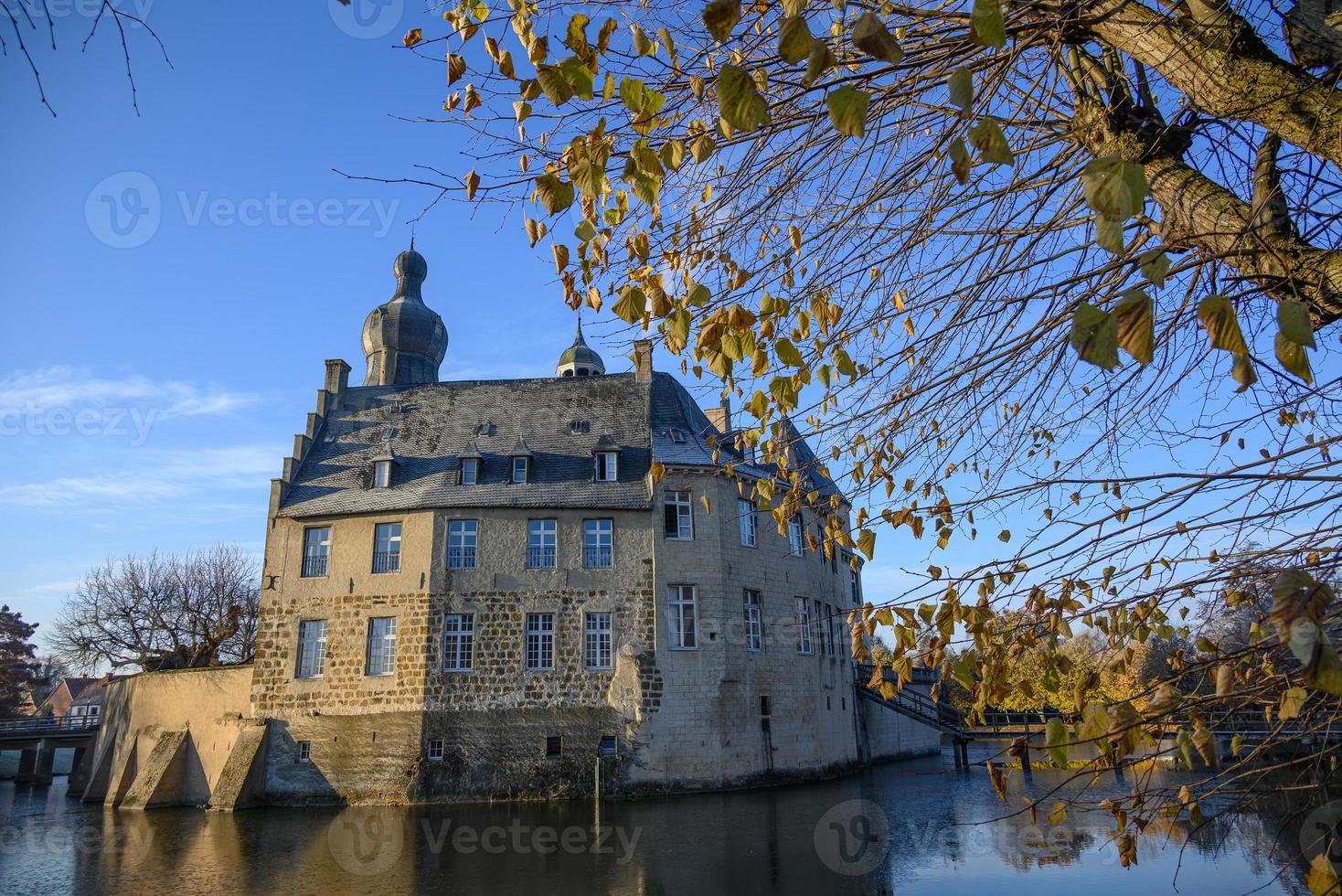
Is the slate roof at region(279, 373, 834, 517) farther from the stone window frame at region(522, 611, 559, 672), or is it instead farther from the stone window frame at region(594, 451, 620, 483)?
the stone window frame at region(522, 611, 559, 672)

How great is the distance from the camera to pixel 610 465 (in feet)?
74.9

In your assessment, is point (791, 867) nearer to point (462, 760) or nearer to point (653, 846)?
point (653, 846)

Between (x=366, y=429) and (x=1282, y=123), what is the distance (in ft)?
79.8

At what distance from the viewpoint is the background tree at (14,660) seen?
50.9m

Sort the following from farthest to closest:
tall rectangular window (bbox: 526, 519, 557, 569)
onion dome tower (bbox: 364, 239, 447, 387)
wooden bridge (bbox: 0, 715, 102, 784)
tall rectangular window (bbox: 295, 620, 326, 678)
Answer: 1. wooden bridge (bbox: 0, 715, 102, 784)
2. onion dome tower (bbox: 364, 239, 447, 387)
3. tall rectangular window (bbox: 295, 620, 326, 678)
4. tall rectangular window (bbox: 526, 519, 557, 569)

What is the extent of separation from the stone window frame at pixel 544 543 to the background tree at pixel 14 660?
4645 centimetres

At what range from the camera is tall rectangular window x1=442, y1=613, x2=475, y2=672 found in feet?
70.1

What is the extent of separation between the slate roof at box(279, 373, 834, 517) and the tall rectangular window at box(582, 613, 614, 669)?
2792mm

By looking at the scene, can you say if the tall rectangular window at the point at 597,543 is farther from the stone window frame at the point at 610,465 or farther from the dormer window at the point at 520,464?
the dormer window at the point at 520,464

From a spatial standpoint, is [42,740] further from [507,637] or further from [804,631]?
[804,631]

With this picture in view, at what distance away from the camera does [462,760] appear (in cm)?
2045

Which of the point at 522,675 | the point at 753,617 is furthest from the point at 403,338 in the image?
the point at 753,617

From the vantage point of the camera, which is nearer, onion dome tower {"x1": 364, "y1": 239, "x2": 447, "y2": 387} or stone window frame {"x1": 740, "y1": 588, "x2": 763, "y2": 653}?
stone window frame {"x1": 740, "y1": 588, "x2": 763, "y2": 653}

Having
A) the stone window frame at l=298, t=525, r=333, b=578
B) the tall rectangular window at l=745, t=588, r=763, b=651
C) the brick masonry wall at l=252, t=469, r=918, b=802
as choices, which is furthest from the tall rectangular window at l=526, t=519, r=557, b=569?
the stone window frame at l=298, t=525, r=333, b=578
